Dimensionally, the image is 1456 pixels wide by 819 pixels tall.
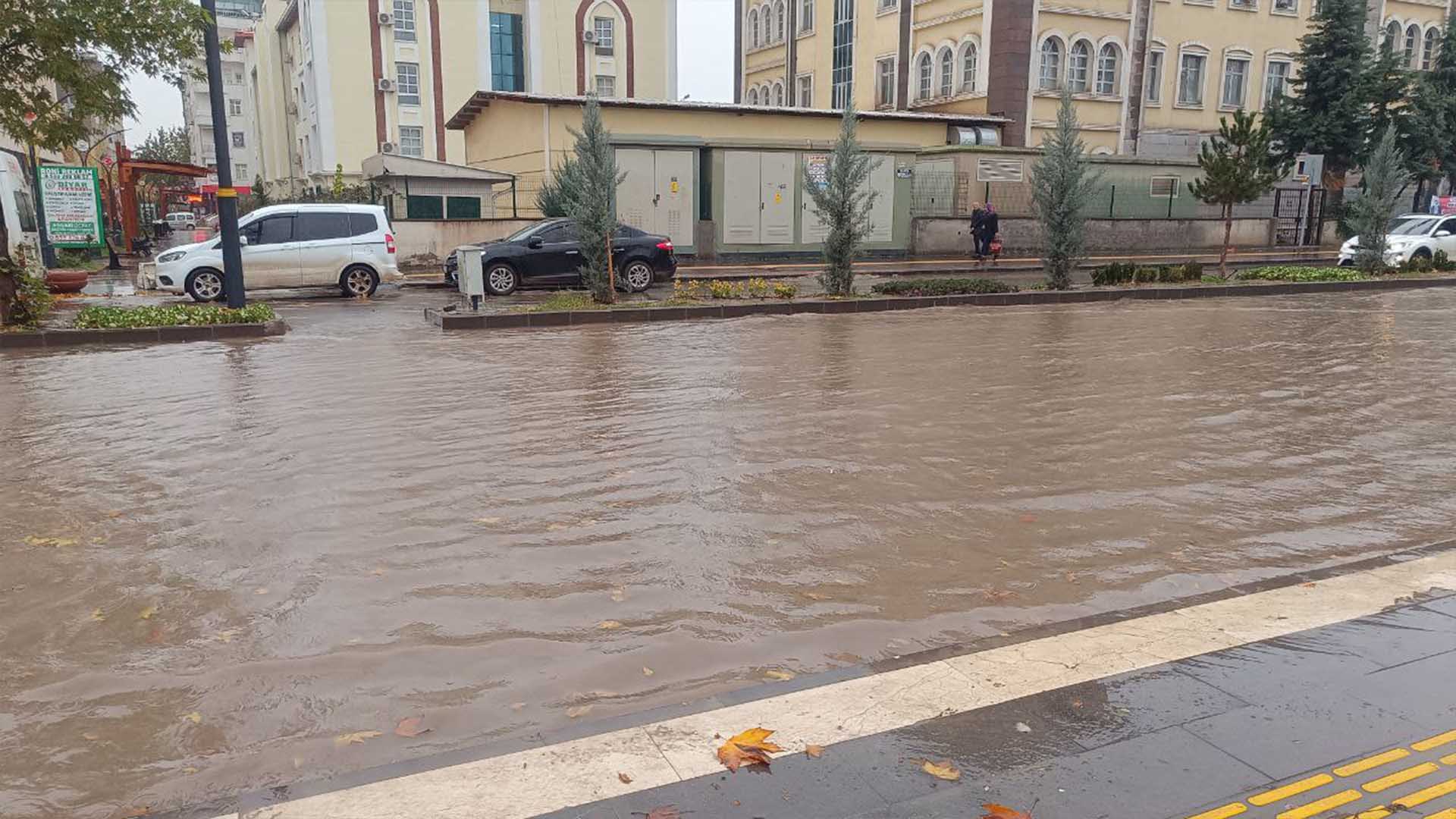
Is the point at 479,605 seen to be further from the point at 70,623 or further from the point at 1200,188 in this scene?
the point at 1200,188

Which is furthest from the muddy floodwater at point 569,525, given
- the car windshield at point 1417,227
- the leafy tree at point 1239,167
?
the car windshield at point 1417,227

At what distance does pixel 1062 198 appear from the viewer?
64.5 ft

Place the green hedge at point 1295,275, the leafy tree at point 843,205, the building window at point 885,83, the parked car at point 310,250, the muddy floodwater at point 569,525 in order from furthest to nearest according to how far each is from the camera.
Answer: the building window at point 885,83 → the green hedge at point 1295,275 → the parked car at point 310,250 → the leafy tree at point 843,205 → the muddy floodwater at point 569,525

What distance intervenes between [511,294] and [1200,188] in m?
14.6

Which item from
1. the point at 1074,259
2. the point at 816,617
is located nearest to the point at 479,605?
the point at 816,617

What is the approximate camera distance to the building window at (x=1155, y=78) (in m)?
37.2

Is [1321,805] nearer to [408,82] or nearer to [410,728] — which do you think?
[410,728]

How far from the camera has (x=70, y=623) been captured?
4.55 metres

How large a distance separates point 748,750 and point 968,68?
3609 centimetres

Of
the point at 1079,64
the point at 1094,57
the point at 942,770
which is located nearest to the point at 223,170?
the point at 942,770

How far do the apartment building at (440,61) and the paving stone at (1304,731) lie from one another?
48.4 m

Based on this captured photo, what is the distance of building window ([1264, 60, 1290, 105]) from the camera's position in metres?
39.8

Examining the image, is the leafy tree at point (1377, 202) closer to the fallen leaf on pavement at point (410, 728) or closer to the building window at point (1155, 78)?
the building window at point (1155, 78)

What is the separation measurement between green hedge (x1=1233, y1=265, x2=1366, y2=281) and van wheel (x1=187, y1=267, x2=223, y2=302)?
20206 mm
